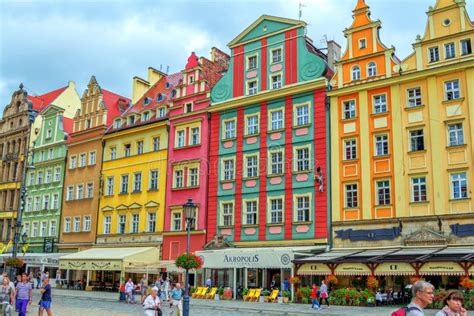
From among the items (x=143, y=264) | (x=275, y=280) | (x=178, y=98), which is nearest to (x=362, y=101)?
(x=275, y=280)

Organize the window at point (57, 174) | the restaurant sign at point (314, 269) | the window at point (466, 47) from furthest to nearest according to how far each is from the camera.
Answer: the window at point (57, 174) < the window at point (466, 47) < the restaurant sign at point (314, 269)

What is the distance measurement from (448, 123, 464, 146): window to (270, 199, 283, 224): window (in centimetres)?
1020

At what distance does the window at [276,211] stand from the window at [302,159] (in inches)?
90.0

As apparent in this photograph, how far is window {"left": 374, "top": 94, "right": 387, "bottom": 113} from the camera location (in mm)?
29484

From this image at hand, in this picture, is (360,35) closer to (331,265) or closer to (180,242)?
(331,265)

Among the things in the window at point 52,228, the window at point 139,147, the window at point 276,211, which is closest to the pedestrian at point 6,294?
the window at point 276,211

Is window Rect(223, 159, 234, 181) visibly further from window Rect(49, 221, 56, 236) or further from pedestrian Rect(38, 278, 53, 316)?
pedestrian Rect(38, 278, 53, 316)

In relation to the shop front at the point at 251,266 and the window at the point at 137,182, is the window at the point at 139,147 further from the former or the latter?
the shop front at the point at 251,266

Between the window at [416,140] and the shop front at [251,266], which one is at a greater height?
the window at [416,140]

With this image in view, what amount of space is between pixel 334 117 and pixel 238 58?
8797mm

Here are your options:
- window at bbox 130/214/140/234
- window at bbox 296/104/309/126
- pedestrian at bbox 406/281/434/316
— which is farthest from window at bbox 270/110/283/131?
pedestrian at bbox 406/281/434/316

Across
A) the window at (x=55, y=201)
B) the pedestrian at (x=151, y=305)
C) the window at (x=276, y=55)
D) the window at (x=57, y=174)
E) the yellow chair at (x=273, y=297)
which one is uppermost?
the window at (x=276, y=55)

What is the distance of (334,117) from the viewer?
3097 cm

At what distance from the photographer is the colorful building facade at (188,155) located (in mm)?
35781
